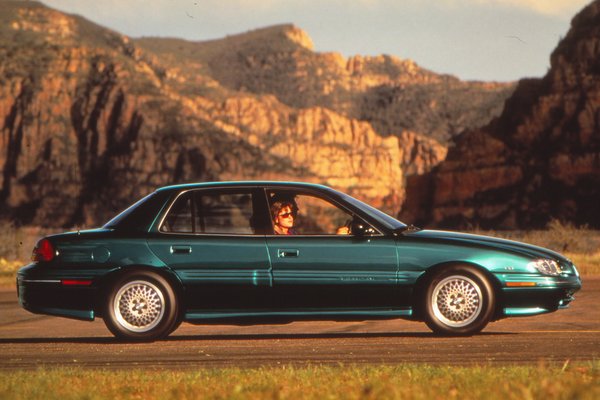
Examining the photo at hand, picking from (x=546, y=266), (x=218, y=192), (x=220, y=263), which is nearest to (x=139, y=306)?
(x=220, y=263)

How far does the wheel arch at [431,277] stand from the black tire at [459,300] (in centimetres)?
3

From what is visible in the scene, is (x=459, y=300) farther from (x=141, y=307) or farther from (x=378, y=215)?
(x=141, y=307)

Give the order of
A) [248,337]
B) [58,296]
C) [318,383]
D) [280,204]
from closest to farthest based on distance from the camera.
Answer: [318,383], [58,296], [280,204], [248,337]

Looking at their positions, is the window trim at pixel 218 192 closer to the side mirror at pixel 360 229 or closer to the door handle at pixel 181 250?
the door handle at pixel 181 250

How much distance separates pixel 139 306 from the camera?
1055 cm

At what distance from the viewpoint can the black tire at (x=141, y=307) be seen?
10477 millimetres

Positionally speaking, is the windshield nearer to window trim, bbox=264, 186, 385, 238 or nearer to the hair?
window trim, bbox=264, 186, 385, 238

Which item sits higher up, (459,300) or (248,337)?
(459,300)

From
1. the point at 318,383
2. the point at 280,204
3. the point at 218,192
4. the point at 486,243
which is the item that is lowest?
the point at 318,383

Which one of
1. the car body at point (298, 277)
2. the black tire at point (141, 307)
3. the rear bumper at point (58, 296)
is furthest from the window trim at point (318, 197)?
the rear bumper at point (58, 296)

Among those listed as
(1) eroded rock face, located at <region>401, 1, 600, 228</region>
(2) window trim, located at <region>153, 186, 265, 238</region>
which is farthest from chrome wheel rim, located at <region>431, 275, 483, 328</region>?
(1) eroded rock face, located at <region>401, 1, 600, 228</region>

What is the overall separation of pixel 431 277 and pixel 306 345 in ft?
4.18

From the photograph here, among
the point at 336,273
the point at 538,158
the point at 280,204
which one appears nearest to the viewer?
the point at 336,273

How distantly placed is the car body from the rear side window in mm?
21
